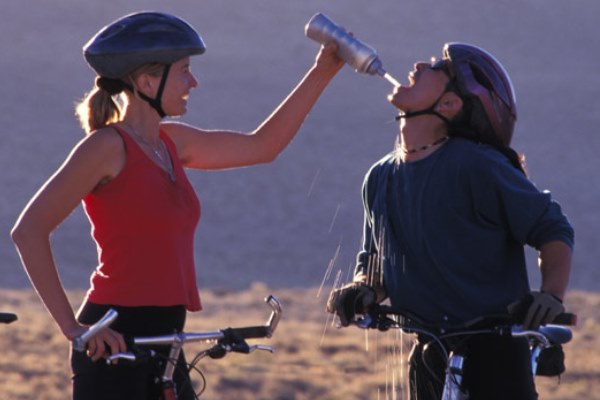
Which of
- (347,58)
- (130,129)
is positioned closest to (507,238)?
(347,58)

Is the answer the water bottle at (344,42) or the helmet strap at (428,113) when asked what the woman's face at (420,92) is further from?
the water bottle at (344,42)

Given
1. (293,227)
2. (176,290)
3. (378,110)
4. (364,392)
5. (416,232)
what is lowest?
(176,290)

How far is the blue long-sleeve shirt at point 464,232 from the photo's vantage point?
17.6ft

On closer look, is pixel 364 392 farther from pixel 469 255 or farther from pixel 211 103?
pixel 211 103

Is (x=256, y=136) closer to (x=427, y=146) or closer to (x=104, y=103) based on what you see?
(x=427, y=146)

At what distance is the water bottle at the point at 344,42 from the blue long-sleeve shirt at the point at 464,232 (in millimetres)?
412

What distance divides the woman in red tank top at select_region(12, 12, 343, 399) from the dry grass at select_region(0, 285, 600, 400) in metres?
5.58

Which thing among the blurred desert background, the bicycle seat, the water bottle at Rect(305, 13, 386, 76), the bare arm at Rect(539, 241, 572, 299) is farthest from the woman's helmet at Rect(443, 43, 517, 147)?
the blurred desert background

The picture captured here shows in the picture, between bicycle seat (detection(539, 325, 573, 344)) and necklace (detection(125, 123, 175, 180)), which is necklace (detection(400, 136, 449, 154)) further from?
necklace (detection(125, 123, 175, 180))

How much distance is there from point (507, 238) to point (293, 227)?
40612 mm

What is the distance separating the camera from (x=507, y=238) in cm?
550

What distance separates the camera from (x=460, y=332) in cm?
525

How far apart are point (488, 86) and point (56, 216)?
1.67 metres

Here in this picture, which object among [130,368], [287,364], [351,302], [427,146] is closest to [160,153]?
[130,368]
